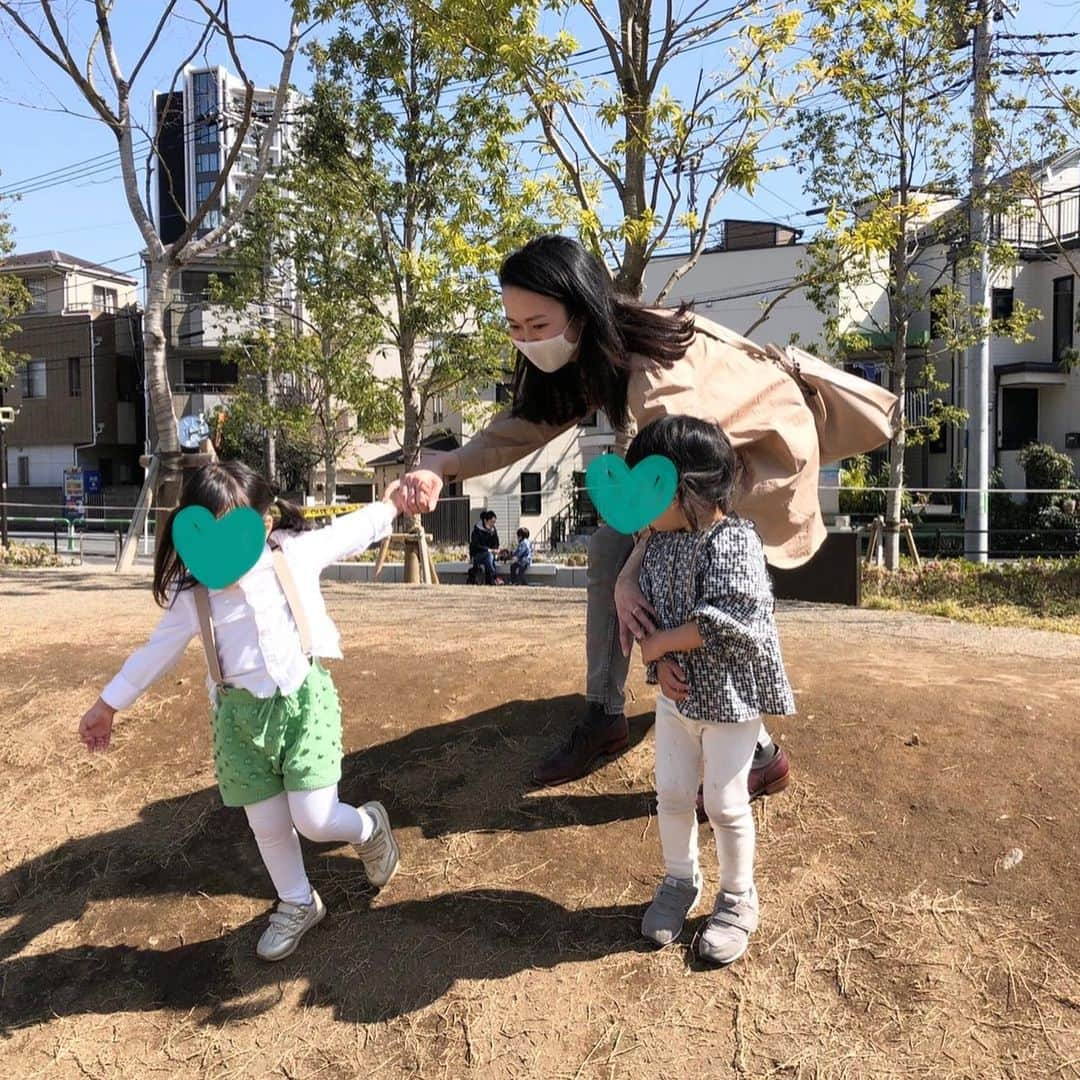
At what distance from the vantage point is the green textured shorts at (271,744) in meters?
2.37

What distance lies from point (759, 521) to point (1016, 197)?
9.42m

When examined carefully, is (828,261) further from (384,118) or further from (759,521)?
(759,521)

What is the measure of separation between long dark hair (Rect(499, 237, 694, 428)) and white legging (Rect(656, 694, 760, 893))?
858 millimetres

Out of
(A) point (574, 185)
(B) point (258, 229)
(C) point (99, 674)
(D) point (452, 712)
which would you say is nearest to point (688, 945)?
(D) point (452, 712)

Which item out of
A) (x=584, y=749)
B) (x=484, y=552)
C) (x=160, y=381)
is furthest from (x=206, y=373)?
(x=584, y=749)

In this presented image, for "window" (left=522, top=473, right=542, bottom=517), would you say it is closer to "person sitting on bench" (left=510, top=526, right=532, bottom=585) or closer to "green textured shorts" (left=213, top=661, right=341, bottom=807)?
"person sitting on bench" (left=510, top=526, right=532, bottom=585)

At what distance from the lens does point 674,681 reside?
2137mm

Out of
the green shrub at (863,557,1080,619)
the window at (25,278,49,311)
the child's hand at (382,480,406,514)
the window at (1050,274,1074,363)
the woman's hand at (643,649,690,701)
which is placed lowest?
the green shrub at (863,557,1080,619)

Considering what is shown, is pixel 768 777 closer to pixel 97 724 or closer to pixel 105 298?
pixel 97 724

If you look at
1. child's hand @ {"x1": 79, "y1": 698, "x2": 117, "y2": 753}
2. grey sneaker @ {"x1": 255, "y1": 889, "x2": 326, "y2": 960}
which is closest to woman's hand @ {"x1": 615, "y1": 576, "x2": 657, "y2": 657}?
grey sneaker @ {"x1": 255, "y1": 889, "x2": 326, "y2": 960}

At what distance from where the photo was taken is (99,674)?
4.47 metres

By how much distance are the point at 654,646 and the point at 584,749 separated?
977mm

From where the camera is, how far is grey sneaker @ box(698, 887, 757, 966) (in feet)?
7.20

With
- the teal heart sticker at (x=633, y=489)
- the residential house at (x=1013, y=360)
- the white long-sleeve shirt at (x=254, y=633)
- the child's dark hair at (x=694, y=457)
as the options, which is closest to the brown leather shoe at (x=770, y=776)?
the child's dark hair at (x=694, y=457)
